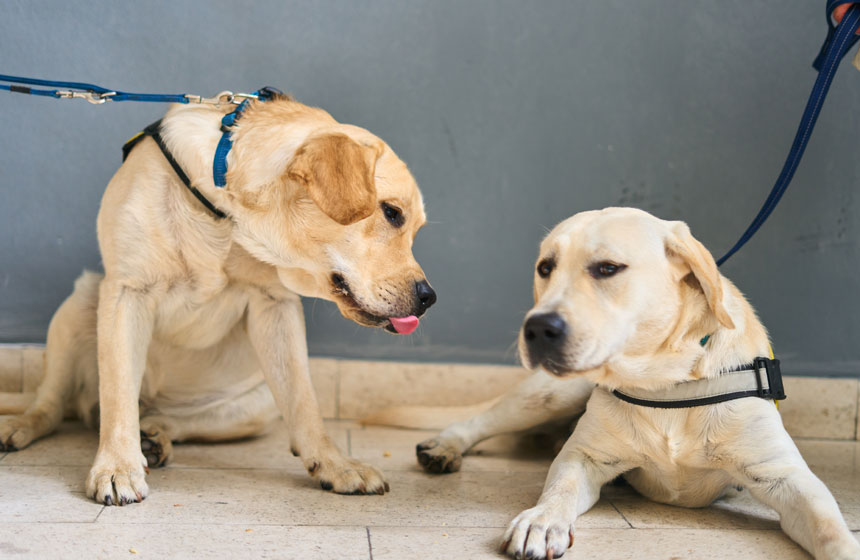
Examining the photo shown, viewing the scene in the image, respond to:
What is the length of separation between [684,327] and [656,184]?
174 centimetres

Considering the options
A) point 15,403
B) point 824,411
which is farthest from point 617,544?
point 15,403

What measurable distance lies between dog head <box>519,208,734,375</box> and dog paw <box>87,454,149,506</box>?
47.1 inches

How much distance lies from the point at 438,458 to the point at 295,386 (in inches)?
22.4

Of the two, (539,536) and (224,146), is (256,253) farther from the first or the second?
(539,536)

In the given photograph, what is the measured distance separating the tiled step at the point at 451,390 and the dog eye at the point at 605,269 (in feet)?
5.81

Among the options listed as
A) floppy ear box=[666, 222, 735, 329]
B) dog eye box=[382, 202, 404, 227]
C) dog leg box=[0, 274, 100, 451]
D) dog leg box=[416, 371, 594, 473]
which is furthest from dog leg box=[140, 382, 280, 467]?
floppy ear box=[666, 222, 735, 329]

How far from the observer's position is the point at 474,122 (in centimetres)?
378

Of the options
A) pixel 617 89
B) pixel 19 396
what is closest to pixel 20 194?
pixel 19 396

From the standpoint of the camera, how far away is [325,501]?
8.04 feet

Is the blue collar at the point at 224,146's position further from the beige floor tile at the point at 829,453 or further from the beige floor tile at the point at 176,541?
the beige floor tile at the point at 829,453

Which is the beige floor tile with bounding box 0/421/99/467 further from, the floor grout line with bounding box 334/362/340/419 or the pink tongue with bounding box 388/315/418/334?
the pink tongue with bounding box 388/315/418/334

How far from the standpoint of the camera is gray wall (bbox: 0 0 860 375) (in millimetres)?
3617

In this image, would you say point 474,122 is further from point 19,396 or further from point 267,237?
point 19,396

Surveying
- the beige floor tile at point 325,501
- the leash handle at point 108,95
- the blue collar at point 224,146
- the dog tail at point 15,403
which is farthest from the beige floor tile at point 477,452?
the leash handle at point 108,95
